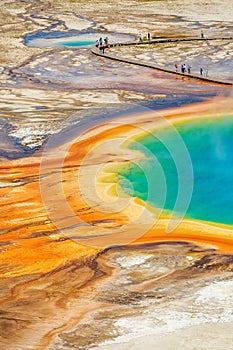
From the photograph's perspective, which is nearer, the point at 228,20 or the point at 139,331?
the point at 139,331

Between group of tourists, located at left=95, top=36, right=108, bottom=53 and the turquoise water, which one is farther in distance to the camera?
group of tourists, located at left=95, top=36, right=108, bottom=53

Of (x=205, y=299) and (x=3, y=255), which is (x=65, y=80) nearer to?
(x=3, y=255)

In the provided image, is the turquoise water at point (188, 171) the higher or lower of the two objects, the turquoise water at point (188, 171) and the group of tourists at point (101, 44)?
the lower

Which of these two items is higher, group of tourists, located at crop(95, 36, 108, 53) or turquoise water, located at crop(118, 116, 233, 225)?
group of tourists, located at crop(95, 36, 108, 53)

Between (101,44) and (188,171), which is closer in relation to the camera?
(188,171)

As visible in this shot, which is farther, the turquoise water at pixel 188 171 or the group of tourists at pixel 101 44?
the group of tourists at pixel 101 44

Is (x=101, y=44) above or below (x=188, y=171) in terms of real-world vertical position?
above

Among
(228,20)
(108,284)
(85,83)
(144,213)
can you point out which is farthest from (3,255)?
(228,20)

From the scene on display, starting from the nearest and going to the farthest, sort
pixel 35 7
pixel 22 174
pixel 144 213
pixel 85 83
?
pixel 144 213 < pixel 22 174 < pixel 85 83 < pixel 35 7
